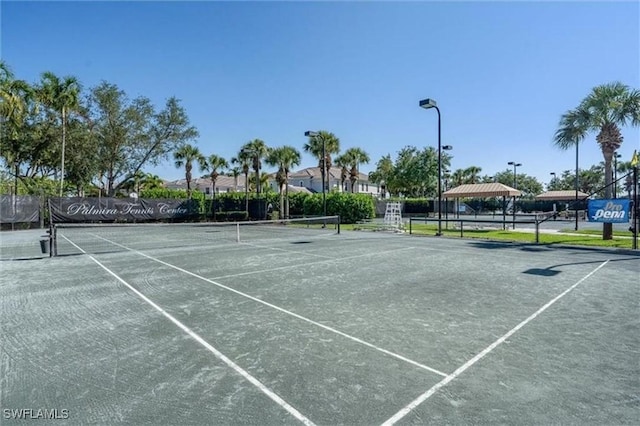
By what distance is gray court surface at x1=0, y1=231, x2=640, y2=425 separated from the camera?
122 inches

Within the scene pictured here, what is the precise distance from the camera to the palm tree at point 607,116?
16.9 metres

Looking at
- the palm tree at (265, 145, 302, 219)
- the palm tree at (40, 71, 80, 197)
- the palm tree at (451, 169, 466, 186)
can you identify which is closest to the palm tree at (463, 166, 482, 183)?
the palm tree at (451, 169, 466, 186)

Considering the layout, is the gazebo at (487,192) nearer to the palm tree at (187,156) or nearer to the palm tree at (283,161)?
the palm tree at (283,161)

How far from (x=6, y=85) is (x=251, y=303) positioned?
104ft

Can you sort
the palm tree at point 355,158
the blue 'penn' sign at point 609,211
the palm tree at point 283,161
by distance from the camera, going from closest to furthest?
1. the blue 'penn' sign at point 609,211
2. the palm tree at point 283,161
3. the palm tree at point 355,158

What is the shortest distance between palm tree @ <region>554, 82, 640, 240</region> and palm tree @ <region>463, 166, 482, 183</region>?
5141 cm

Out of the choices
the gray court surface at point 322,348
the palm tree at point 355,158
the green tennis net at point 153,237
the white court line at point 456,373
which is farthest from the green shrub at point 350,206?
the white court line at point 456,373

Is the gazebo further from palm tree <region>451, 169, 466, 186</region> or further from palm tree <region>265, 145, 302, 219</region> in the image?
palm tree <region>451, 169, 466, 186</region>

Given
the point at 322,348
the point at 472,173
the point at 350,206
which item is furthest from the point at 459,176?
the point at 322,348

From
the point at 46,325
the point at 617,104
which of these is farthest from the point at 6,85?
the point at 617,104

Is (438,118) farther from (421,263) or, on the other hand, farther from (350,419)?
(350,419)

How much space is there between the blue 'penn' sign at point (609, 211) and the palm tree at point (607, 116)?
1265 mm

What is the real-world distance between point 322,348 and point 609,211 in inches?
641

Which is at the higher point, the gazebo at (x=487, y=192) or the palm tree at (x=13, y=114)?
the palm tree at (x=13, y=114)
